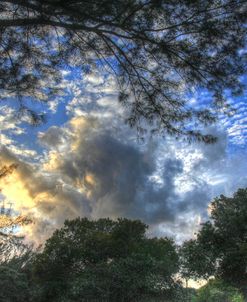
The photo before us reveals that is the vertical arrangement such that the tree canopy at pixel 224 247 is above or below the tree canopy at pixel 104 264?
above

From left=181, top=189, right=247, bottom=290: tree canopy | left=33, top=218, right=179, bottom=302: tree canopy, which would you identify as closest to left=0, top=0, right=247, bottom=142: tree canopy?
left=33, top=218, right=179, bottom=302: tree canopy

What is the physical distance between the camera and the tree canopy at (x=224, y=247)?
26125 millimetres

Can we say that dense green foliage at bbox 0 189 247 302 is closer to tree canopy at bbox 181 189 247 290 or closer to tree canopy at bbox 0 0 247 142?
tree canopy at bbox 181 189 247 290

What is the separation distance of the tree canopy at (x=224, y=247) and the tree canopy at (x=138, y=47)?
802 inches

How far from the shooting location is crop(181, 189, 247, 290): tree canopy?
1029 inches

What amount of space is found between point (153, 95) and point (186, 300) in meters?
11.2

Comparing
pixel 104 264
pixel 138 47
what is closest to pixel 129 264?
pixel 104 264

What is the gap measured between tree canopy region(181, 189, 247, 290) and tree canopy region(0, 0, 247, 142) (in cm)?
2037

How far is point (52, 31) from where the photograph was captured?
674cm

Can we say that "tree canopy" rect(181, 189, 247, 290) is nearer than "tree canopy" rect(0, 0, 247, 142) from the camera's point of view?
No

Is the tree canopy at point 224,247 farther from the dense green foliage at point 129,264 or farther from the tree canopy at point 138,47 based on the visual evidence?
the tree canopy at point 138,47

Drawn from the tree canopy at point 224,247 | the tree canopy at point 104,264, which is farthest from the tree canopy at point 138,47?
the tree canopy at point 224,247

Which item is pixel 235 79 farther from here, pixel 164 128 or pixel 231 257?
pixel 231 257

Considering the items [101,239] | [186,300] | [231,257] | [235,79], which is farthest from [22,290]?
[235,79]
